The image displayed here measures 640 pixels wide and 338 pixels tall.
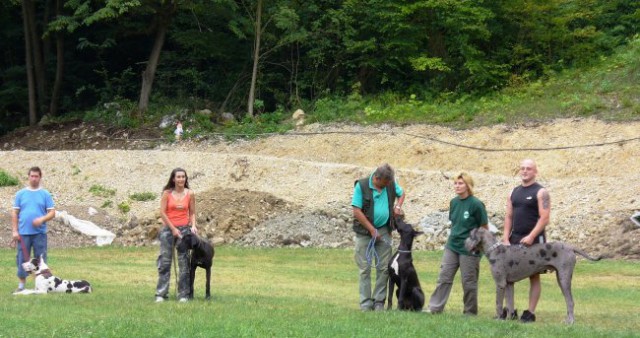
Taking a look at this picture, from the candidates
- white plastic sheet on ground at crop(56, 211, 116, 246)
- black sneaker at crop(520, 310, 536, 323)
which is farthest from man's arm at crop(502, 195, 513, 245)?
white plastic sheet on ground at crop(56, 211, 116, 246)

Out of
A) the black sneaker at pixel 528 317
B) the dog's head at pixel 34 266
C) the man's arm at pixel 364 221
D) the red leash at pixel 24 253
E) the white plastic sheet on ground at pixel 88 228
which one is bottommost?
the white plastic sheet on ground at pixel 88 228

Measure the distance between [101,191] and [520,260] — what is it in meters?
22.1

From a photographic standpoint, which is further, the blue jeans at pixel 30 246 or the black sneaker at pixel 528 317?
the blue jeans at pixel 30 246

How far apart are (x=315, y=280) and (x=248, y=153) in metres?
18.1

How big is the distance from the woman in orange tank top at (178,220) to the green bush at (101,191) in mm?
18492

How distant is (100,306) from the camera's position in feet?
40.9

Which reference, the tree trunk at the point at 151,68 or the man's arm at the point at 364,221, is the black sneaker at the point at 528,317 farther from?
the tree trunk at the point at 151,68

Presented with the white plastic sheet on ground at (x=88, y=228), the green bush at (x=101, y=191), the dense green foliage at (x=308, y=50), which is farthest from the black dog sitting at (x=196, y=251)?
the dense green foliage at (x=308, y=50)

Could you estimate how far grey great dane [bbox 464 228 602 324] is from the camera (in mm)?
11367

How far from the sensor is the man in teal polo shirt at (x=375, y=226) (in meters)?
12.4

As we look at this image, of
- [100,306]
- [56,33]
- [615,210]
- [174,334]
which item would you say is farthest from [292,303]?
[56,33]

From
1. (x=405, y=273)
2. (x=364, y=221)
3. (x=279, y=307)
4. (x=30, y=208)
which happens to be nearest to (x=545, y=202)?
(x=405, y=273)

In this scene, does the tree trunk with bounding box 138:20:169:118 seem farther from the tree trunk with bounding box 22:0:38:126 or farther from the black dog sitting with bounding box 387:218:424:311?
the black dog sitting with bounding box 387:218:424:311

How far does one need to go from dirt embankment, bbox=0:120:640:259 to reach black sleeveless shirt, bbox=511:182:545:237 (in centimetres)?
1226
